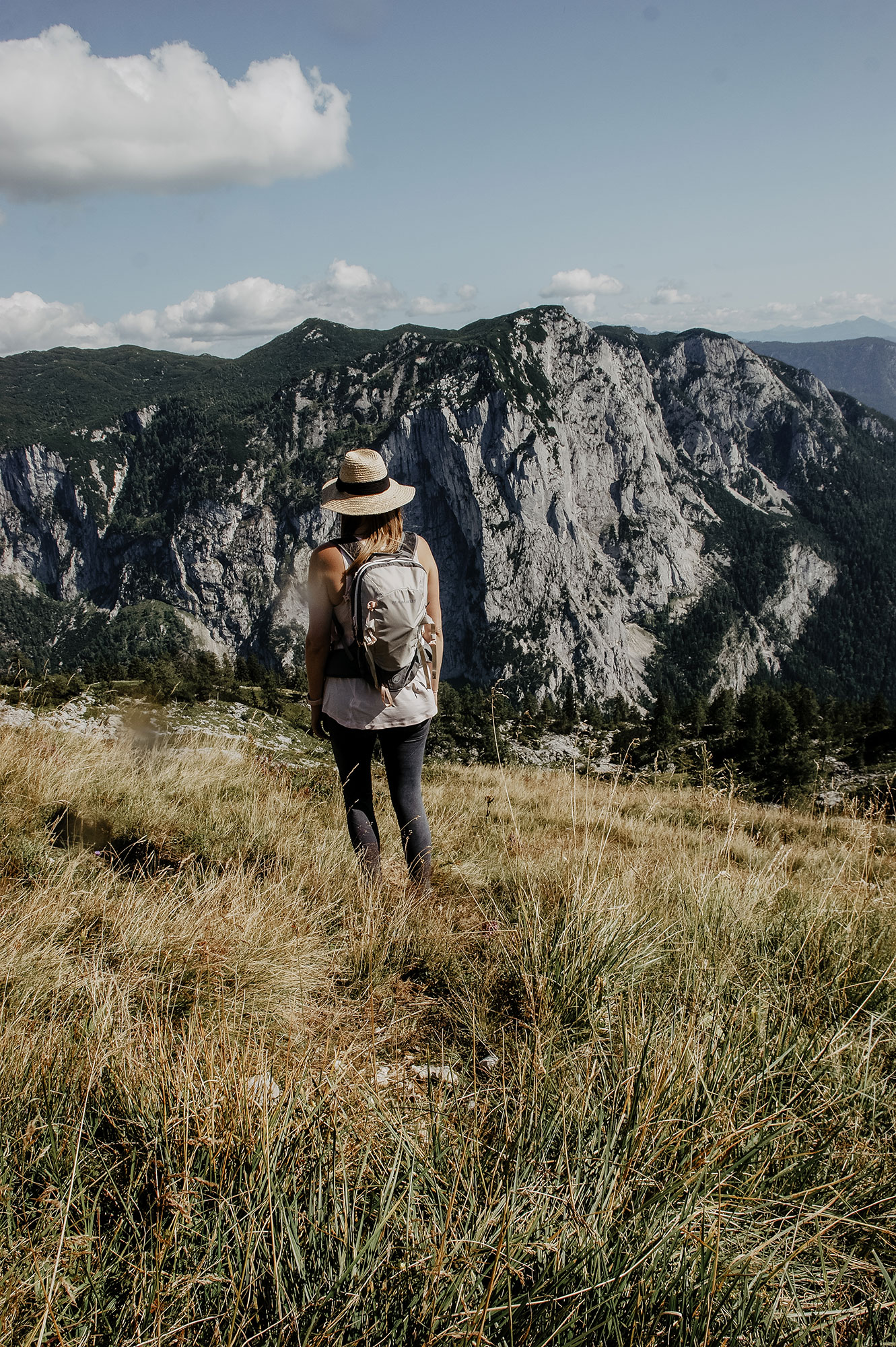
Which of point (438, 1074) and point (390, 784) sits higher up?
point (390, 784)

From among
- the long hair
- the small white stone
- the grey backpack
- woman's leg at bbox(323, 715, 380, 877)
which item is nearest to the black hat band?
the long hair

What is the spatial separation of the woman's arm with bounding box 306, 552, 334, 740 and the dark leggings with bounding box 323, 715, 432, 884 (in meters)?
0.30

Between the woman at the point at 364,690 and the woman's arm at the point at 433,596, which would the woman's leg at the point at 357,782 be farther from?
the woman's arm at the point at 433,596

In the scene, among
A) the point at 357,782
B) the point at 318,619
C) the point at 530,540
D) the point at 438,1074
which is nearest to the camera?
the point at 438,1074

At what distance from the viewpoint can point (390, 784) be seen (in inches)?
146

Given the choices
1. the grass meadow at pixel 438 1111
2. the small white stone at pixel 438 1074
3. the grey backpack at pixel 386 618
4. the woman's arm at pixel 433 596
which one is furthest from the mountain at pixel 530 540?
the small white stone at pixel 438 1074

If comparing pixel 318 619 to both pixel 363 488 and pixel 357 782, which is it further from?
pixel 357 782

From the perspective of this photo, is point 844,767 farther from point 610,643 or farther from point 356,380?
point 356,380

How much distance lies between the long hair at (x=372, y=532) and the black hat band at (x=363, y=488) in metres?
0.13

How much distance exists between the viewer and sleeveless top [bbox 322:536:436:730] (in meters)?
3.47

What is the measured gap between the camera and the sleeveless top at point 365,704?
347 cm

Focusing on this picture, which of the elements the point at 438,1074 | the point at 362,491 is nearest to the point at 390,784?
the point at 362,491

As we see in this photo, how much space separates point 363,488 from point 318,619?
28.8 inches

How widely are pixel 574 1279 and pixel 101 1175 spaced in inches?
39.7
